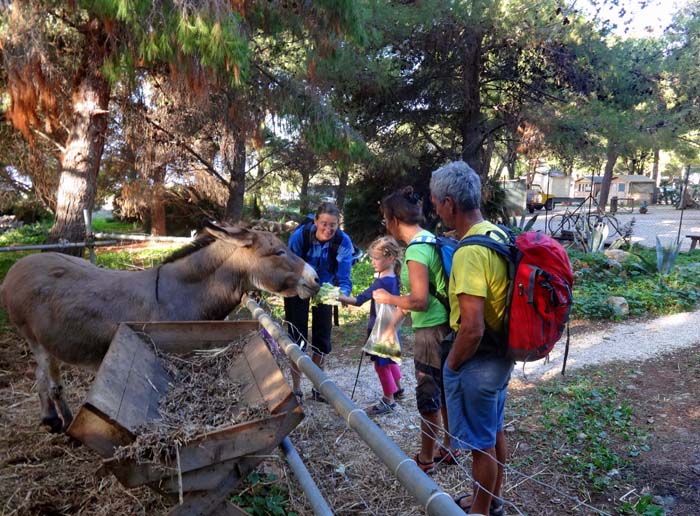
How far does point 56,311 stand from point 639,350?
22.0 feet

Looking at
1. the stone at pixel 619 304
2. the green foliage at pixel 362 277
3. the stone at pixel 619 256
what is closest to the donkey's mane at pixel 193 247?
the green foliage at pixel 362 277

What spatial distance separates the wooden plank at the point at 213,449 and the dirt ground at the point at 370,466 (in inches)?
41.0

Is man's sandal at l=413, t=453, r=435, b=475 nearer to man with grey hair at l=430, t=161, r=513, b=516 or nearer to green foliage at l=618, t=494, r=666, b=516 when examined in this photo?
man with grey hair at l=430, t=161, r=513, b=516

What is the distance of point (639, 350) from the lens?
6312 millimetres

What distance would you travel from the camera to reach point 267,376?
2.21m

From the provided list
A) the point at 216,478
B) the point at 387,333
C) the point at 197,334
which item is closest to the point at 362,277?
the point at 387,333

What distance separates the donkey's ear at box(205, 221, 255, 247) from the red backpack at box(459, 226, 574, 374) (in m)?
1.74

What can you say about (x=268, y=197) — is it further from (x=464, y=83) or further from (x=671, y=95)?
(x=671, y=95)

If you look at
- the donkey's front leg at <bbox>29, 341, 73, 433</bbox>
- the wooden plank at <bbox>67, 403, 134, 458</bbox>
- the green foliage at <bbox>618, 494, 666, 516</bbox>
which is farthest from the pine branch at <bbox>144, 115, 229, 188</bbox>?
the green foliage at <bbox>618, 494, 666, 516</bbox>

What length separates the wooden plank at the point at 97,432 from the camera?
1606mm

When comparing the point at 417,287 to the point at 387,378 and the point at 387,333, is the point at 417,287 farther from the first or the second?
the point at 387,378

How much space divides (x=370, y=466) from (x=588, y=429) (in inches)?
80.4

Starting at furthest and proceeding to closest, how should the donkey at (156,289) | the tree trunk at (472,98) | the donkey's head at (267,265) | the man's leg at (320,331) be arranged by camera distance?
1. the tree trunk at (472,98)
2. the man's leg at (320,331)
3. the donkey's head at (267,265)
4. the donkey at (156,289)

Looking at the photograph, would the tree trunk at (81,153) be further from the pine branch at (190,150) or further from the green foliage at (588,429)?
the green foliage at (588,429)
